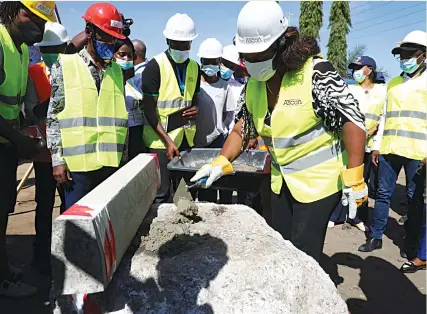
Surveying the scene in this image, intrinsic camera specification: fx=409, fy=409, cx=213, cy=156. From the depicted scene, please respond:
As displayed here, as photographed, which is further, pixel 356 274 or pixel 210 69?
pixel 210 69

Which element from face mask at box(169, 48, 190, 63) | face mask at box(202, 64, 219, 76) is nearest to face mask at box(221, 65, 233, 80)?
face mask at box(202, 64, 219, 76)

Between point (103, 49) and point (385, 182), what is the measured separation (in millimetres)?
3242

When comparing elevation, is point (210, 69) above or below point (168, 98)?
above

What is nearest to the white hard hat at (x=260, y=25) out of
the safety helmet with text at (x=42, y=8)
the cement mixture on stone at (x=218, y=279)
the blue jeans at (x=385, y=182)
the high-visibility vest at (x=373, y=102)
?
the cement mixture on stone at (x=218, y=279)

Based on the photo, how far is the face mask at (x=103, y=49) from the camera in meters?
2.94

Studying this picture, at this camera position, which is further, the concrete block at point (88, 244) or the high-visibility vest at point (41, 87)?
the high-visibility vest at point (41, 87)

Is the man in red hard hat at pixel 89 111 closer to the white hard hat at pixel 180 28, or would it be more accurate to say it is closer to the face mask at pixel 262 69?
the white hard hat at pixel 180 28

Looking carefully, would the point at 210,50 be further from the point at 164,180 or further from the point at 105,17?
the point at 105,17

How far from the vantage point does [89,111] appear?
9.33 ft

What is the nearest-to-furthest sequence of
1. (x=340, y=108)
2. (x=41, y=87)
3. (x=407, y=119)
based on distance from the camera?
(x=340, y=108), (x=41, y=87), (x=407, y=119)

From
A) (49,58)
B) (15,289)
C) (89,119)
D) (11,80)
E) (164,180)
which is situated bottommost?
(15,289)

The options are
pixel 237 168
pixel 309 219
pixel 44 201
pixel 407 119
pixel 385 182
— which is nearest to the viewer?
pixel 309 219

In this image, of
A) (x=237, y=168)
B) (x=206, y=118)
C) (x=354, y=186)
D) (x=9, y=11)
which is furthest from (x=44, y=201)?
(x=354, y=186)

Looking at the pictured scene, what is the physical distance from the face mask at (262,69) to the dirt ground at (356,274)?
2.07 meters
